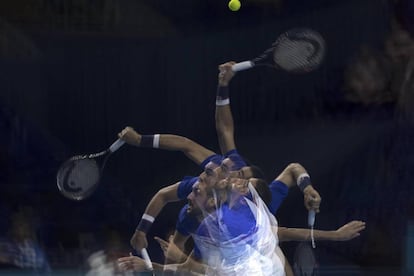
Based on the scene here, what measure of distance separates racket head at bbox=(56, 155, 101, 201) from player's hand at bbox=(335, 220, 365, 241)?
1.34 metres

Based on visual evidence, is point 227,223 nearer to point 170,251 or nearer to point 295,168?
point 170,251

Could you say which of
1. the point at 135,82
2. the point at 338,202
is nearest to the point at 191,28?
the point at 135,82

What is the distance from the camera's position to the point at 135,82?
6148 millimetres

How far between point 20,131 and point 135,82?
0.66m

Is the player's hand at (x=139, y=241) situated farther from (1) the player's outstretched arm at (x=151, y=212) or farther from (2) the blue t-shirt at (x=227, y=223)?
(2) the blue t-shirt at (x=227, y=223)

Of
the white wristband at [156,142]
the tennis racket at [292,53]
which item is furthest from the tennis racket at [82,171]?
the tennis racket at [292,53]

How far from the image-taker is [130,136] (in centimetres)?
610

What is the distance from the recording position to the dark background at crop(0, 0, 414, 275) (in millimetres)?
6094

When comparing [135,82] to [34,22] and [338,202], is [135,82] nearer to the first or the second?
[34,22]

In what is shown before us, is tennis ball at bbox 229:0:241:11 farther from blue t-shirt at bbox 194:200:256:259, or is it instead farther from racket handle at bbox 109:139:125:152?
blue t-shirt at bbox 194:200:256:259

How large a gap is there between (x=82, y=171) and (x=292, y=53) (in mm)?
1268

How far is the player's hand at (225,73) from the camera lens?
6.14 m

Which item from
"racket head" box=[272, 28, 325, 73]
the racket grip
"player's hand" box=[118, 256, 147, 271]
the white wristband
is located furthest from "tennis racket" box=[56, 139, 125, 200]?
the racket grip

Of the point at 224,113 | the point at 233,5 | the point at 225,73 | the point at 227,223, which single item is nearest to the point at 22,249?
the point at 227,223
